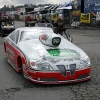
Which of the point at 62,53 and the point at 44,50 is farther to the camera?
the point at 44,50

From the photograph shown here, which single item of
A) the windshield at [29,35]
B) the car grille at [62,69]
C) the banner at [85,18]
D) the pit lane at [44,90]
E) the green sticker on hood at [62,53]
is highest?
the windshield at [29,35]

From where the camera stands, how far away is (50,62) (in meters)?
5.43

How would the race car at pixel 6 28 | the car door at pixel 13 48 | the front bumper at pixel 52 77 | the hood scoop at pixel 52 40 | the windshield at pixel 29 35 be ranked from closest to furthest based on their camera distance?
the front bumper at pixel 52 77
the hood scoop at pixel 52 40
the car door at pixel 13 48
the windshield at pixel 29 35
the race car at pixel 6 28

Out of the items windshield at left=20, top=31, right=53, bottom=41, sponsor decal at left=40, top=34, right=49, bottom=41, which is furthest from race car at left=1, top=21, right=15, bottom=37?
sponsor decal at left=40, top=34, right=49, bottom=41

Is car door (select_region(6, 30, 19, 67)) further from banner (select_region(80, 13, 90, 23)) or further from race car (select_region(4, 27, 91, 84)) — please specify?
banner (select_region(80, 13, 90, 23))

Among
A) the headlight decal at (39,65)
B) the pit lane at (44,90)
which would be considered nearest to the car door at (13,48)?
the pit lane at (44,90)

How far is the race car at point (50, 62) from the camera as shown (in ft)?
17.5

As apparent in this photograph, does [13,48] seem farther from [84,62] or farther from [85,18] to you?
[85,18]

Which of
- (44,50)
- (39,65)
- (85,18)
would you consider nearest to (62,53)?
(44,50)

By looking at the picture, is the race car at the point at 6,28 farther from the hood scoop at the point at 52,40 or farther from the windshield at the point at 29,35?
the hood scoop at the point at 52,40

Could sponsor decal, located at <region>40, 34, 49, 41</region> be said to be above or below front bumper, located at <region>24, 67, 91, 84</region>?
above

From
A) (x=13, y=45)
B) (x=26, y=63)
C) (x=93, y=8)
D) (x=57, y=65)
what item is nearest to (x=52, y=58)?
(x=57, y=65)

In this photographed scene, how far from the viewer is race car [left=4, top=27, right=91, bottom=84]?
534cm

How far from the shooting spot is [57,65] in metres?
5.39
